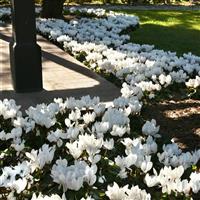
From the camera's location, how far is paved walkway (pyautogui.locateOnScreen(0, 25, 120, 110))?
6.82 metres

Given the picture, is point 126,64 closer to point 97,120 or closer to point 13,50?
point 13,50

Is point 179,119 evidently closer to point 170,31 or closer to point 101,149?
point 101,149

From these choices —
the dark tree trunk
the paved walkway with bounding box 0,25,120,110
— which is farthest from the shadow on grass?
the paved walkway with bounding box 0,25,120,110

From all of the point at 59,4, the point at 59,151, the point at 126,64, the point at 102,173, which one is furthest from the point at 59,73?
the point at 59,4

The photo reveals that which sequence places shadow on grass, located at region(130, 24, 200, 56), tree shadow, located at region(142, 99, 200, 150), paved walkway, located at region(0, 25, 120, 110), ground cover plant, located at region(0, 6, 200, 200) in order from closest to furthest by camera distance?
ground cover plant, located at region(0, 6, 200, 200) → tree shadow, located at region(142, 99, 200, 150) → paved walkway, located at region(0, 25, 120, 110) → shadow on grass, located at region(130, 24, 200, 56)

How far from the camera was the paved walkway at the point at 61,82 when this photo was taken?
6820 millimetres

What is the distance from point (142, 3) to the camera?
23547mm

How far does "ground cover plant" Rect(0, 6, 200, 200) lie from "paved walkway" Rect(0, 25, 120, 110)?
14.1 inches

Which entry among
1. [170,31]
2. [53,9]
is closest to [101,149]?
[170,31]

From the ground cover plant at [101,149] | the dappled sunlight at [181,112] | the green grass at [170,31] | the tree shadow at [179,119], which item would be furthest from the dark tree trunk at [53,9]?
the dappled sunlight at [181,112]

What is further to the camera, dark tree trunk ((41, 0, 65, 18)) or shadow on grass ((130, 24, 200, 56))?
dark tree trunk ((41, 0, 65, 18))

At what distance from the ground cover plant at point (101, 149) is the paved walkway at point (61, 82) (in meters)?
0.36

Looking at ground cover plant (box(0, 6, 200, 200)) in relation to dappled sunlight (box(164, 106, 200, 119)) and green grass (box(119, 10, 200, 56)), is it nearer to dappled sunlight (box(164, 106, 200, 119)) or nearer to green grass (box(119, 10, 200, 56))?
dappled sunlight (box(164, 106, 200, 119))

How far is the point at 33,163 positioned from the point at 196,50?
7.48 metres
